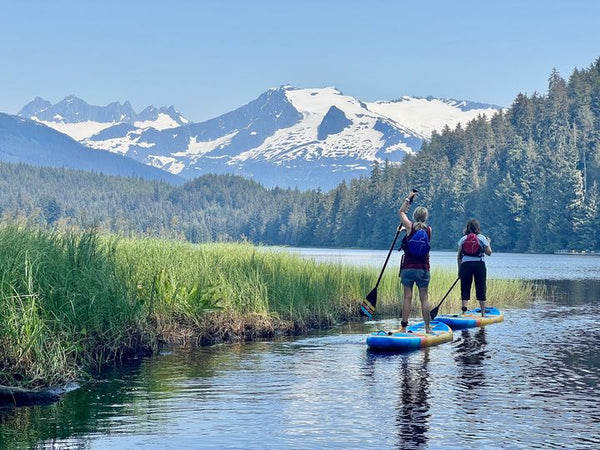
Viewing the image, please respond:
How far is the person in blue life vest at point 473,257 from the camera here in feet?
81.0

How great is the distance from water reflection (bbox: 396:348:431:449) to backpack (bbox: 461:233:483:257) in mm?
7177

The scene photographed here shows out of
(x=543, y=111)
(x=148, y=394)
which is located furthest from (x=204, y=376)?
(x=543, y=111)

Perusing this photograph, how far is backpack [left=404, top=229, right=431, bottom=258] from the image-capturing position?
19.9 meters

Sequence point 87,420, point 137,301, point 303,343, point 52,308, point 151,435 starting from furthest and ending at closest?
1. point 303,343
2. point 137,301
3. point 52,308
4. point 87,420
5. point 151,435

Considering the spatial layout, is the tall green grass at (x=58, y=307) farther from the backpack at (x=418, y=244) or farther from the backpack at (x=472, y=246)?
the backpack at (x=472, y=246)

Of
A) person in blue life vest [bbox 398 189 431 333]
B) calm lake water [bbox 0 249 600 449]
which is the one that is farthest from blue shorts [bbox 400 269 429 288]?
calm lake water [bbox 0 249 600 449]

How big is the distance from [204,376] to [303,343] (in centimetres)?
495

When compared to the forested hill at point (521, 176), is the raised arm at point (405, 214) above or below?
below

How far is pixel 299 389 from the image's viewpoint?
48.9ft

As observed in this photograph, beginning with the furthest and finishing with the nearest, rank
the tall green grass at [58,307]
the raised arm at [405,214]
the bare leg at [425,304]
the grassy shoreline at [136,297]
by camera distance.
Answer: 1. the bare leg at [425,304]
2. the raised arm at [405,214]
3. the grassy shoreline at [136,297]
4. the tall green grass at [58,307]

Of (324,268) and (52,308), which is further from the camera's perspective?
(324,268)

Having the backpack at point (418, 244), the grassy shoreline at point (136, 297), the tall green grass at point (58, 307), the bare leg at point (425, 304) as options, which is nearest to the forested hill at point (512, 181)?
the grassy shoreline at point (136, 297)

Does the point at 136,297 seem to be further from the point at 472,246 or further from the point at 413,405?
the point at 472,246

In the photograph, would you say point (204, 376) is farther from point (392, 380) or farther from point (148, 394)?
point (392, 380)
